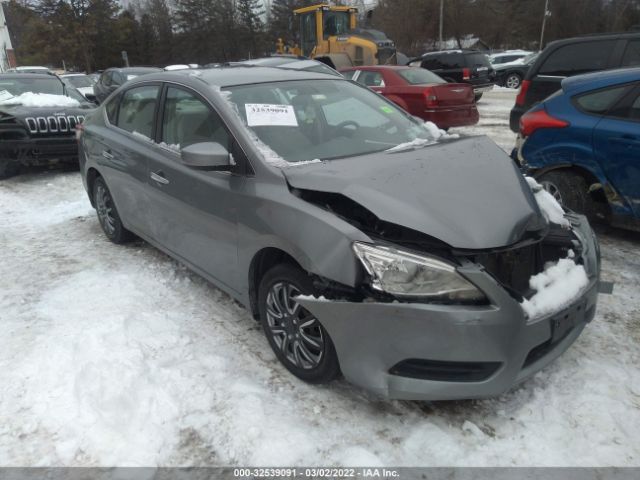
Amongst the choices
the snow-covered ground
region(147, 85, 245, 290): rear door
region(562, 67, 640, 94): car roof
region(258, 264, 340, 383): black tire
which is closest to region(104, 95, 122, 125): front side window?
region(147, 85, 245, 290): rear door

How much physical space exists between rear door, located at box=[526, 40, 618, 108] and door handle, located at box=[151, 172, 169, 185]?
17.5ft

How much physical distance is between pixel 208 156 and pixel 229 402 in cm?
142

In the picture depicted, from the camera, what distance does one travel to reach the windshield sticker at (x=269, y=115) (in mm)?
3172

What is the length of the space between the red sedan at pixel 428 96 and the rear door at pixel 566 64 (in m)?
2.74

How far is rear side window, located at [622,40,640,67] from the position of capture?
6.34 m

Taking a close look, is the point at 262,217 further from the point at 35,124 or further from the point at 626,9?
the point at 626,9

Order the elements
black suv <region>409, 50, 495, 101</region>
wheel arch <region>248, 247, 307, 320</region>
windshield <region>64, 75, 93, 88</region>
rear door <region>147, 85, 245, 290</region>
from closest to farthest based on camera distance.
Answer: wheel arch <region>248, 247, 307, 320</region>
rear door <region>147, 85, 245, 290</region>
black suv <region>409, 50, 495, 101</region>
windshield <region>64, 75, 93, 88</region>

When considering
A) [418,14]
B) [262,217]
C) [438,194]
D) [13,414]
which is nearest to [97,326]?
[13,414]

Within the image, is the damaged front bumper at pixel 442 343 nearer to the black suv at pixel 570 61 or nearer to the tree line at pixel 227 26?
the black suv at pixel 570 61

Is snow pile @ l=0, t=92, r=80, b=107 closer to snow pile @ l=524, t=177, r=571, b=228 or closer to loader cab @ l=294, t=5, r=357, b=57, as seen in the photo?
snow pile @ l=524, t=177, r=571, b=228

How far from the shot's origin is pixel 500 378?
2266 millimetres

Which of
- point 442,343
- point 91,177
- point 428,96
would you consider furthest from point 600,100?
point 428,96

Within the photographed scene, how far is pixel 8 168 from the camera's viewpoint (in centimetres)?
796

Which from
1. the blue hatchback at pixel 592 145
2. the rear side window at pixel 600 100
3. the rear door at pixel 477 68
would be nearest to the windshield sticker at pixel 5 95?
the blue hatchback at pixel 592 145
